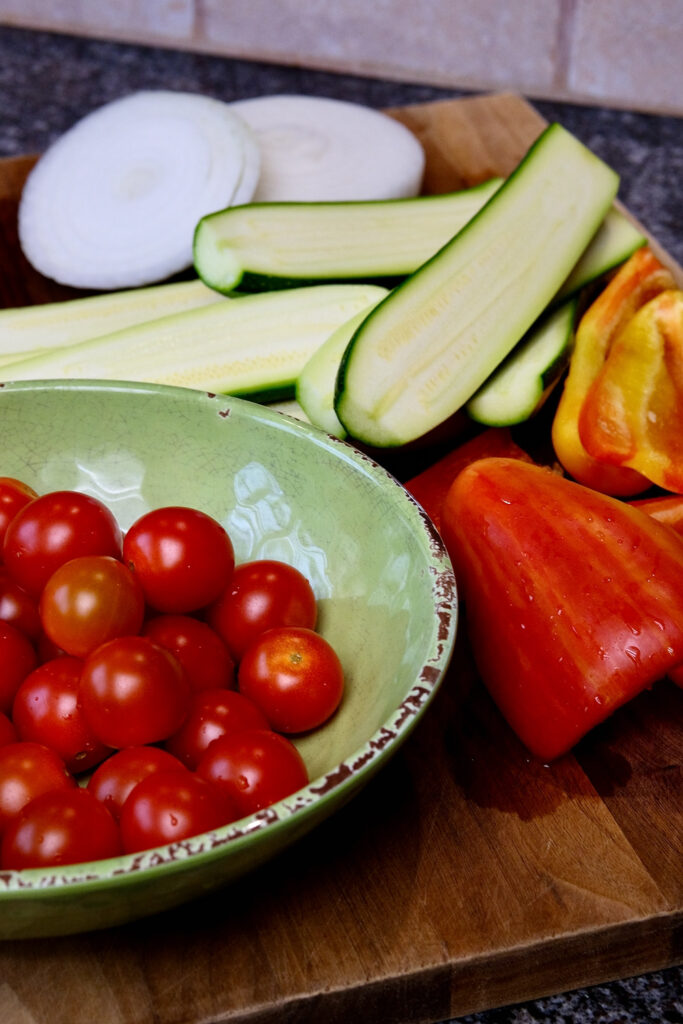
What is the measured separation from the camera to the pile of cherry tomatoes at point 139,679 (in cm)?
63

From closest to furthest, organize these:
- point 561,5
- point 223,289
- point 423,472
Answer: point 423,472 < point 223,289 < point 561,5

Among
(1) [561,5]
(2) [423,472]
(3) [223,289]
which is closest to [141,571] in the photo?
(2) [423,472]

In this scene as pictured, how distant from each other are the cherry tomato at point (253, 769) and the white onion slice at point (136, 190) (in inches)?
32.1

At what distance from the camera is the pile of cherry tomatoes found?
0.63 meters

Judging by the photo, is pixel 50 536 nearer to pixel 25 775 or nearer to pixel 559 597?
pixel 25 775

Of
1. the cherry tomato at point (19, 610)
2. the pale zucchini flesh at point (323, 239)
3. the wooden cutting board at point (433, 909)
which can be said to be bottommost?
the wooden cutting board at point (433, 909)

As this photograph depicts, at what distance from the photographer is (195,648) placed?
2.53ft

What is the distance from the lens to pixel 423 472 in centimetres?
109

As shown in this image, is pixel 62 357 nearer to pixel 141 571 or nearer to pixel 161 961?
pixel 141 571

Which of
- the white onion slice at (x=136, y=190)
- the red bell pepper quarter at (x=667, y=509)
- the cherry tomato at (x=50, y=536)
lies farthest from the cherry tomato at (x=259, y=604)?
the white onion slice at (x=136, y=190)

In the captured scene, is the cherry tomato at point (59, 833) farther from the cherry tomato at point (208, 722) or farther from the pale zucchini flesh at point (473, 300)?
the pale zucchini flesh at point (473, 300)

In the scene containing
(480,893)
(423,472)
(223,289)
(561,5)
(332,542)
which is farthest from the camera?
(561,5)

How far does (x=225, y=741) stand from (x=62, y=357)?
23.3 inches

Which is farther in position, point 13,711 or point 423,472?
point 423,472
